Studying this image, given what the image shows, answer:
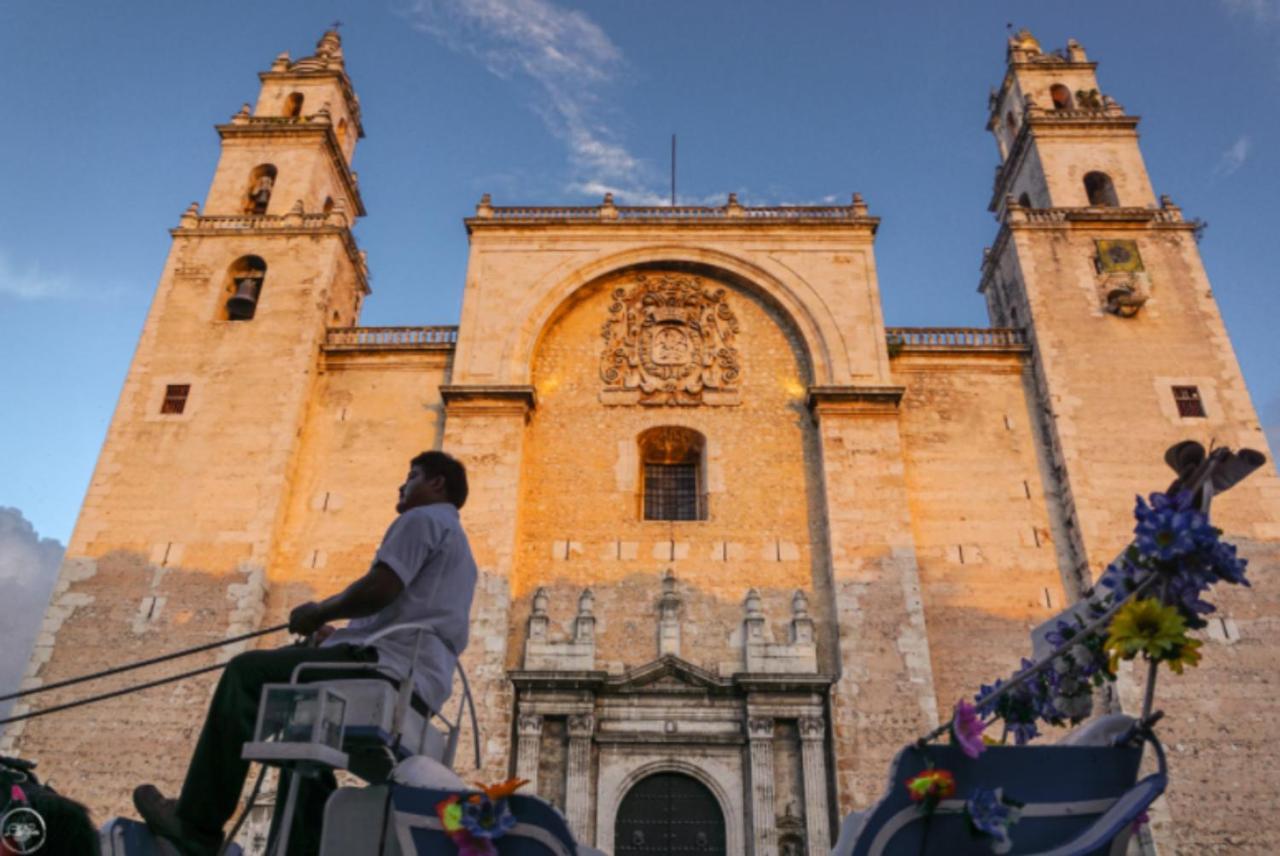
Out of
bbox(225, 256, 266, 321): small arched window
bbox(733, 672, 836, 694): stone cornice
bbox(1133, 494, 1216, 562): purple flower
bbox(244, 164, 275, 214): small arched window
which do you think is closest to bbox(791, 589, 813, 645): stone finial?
bbox(733, 672, 836, 694): stone cornice

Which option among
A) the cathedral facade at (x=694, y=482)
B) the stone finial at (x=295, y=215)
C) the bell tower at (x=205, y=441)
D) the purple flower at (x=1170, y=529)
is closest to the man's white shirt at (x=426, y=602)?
the purple flower at (x=1170, y=529)

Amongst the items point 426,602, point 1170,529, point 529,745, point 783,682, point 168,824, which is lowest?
point 168,824

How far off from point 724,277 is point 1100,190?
8.34 meters

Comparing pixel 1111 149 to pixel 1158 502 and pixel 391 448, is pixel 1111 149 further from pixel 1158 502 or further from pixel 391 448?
pixel 1158 502

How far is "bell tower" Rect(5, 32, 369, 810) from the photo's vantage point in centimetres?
1341

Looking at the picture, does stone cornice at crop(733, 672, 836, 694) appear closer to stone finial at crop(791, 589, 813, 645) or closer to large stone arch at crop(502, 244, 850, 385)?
stone finial at crop(791, 589, 813, 645)

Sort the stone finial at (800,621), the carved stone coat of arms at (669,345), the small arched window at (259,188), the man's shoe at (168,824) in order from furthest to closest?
1. the small arched window at (259,188)
2. the carved stone coat of arms at (669,345)
3. the stone finial at (800,621)
4. the man's shoe at (168,824)

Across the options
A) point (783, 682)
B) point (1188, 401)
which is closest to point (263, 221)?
point (783, 682)

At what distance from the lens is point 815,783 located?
1266 centimetres

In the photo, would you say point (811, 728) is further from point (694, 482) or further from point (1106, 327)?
point (1106, 327)

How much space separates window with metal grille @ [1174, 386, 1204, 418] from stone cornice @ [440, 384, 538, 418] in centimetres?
1076

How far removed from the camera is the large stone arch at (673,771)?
12500 millimetres

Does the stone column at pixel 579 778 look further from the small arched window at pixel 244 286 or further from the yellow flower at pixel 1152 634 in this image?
the yellow flower at pixel 1152 634

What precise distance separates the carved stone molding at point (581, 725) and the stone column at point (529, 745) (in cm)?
44
